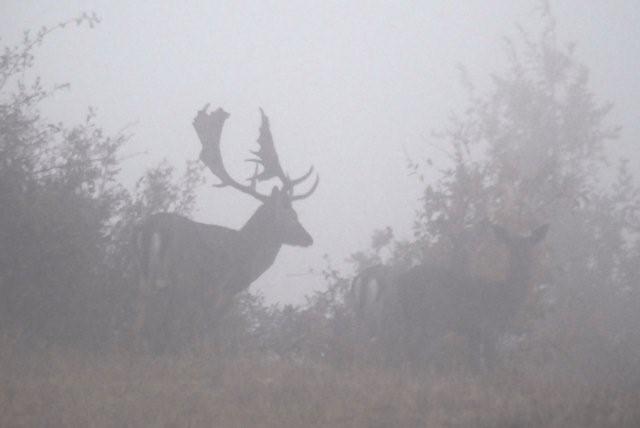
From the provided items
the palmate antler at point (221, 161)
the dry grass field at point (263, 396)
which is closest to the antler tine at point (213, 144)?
the palmate antler at point (221, 161)

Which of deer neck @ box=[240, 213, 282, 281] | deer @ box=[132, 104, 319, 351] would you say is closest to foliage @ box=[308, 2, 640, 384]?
deer neck @ box=[240, 213, 282, 281]

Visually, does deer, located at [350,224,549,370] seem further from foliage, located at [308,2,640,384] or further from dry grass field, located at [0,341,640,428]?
dry grass field, located at [0,341,640,428]

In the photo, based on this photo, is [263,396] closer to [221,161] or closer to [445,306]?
[445,306]

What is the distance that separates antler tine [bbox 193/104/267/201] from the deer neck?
506 millimetres

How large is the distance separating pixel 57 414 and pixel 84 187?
6167 mm

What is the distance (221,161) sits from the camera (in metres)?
11.4

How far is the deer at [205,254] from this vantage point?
8.90 m

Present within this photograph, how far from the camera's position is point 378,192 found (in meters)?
65.8

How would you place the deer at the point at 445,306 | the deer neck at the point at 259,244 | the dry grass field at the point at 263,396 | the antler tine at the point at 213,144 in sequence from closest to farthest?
the dry grass field at the point at 263,396, the deer at the point at 445,306, the deer neck at the point at 259,244, the antler tine at the point at 213,144

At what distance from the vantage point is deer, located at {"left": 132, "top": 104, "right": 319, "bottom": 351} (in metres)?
8.90

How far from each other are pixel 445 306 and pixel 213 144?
4.51 m

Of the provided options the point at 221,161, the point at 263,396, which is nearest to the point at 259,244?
the point at 221,161

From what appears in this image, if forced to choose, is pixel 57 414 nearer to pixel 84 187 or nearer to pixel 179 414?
pixel 179 414

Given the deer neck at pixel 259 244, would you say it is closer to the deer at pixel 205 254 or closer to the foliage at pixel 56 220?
the deer at pixel 205 254
